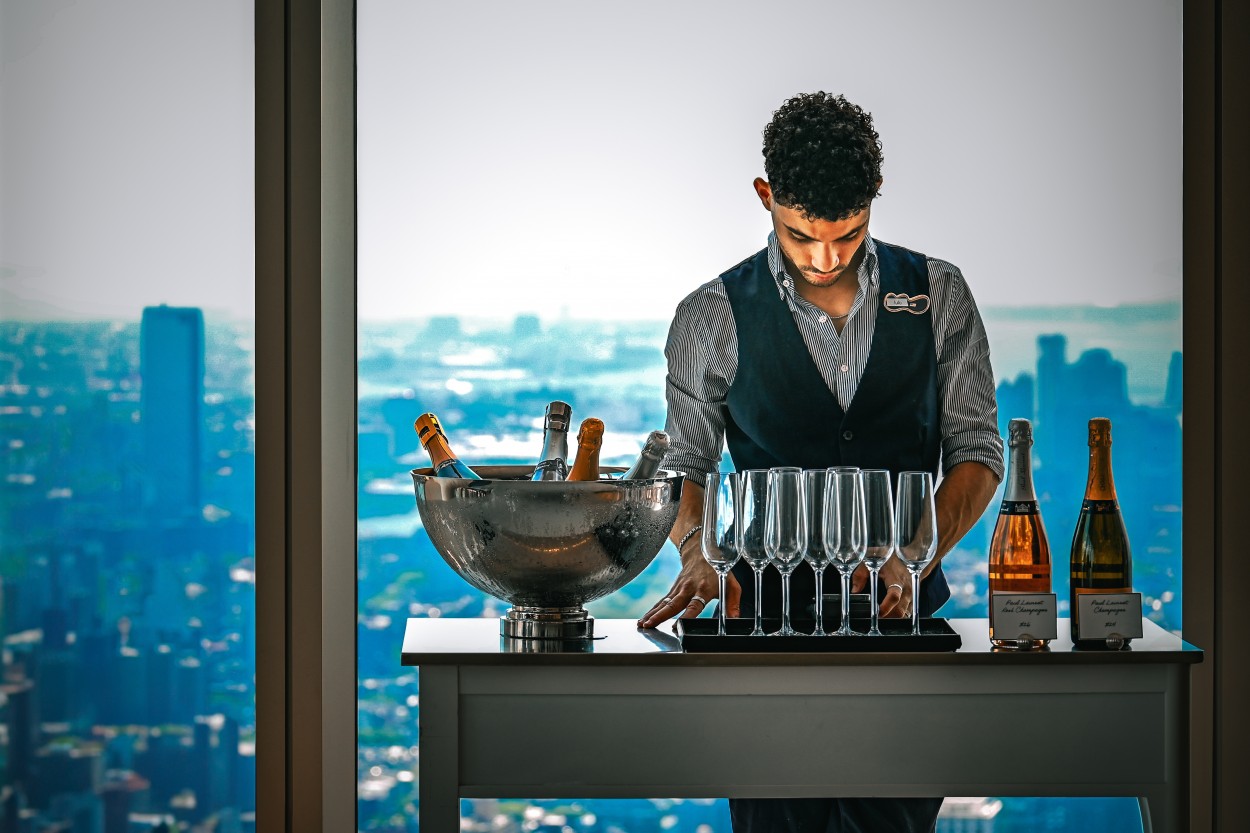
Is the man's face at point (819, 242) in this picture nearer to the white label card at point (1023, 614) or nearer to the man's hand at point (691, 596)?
the man's hand at point (691, 596)

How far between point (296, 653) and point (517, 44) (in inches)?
49.6

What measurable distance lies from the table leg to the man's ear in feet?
3.87

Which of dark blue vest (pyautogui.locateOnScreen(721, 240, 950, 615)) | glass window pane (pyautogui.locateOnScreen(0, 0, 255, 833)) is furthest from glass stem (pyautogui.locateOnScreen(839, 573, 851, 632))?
glass window pane (pyautogui.locateOnScreen(0, 0, 255, 833))

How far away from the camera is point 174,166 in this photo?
2.36 meters

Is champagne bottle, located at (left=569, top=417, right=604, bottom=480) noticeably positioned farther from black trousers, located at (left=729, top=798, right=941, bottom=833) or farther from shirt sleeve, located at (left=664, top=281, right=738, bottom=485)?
black trousers, located at (left=729, top=798, right=941, bottom=833)

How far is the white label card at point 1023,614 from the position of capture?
1608mm

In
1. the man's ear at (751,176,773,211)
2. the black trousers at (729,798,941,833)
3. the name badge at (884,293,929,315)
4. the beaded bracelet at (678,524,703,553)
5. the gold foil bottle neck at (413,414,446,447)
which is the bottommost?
the black trousers at (729,798,941,833)

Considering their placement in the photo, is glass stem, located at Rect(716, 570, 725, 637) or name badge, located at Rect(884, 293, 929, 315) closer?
glass stem, located at Rect(716, 570, 725, 637)

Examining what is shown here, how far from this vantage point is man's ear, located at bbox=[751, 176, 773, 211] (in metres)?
2.36

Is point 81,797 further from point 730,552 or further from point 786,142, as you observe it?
point 786,142

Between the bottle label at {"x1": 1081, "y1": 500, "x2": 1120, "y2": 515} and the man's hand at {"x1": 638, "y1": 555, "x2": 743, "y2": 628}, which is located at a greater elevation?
the bottle label at {"x1": 1081, "y1": 500, "x2": 1120, "y2": 515}

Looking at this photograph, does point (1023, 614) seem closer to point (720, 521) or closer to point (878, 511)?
point (878, 511)

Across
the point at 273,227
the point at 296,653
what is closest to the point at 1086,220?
the point at 273,227

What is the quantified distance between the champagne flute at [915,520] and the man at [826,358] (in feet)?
2.22
